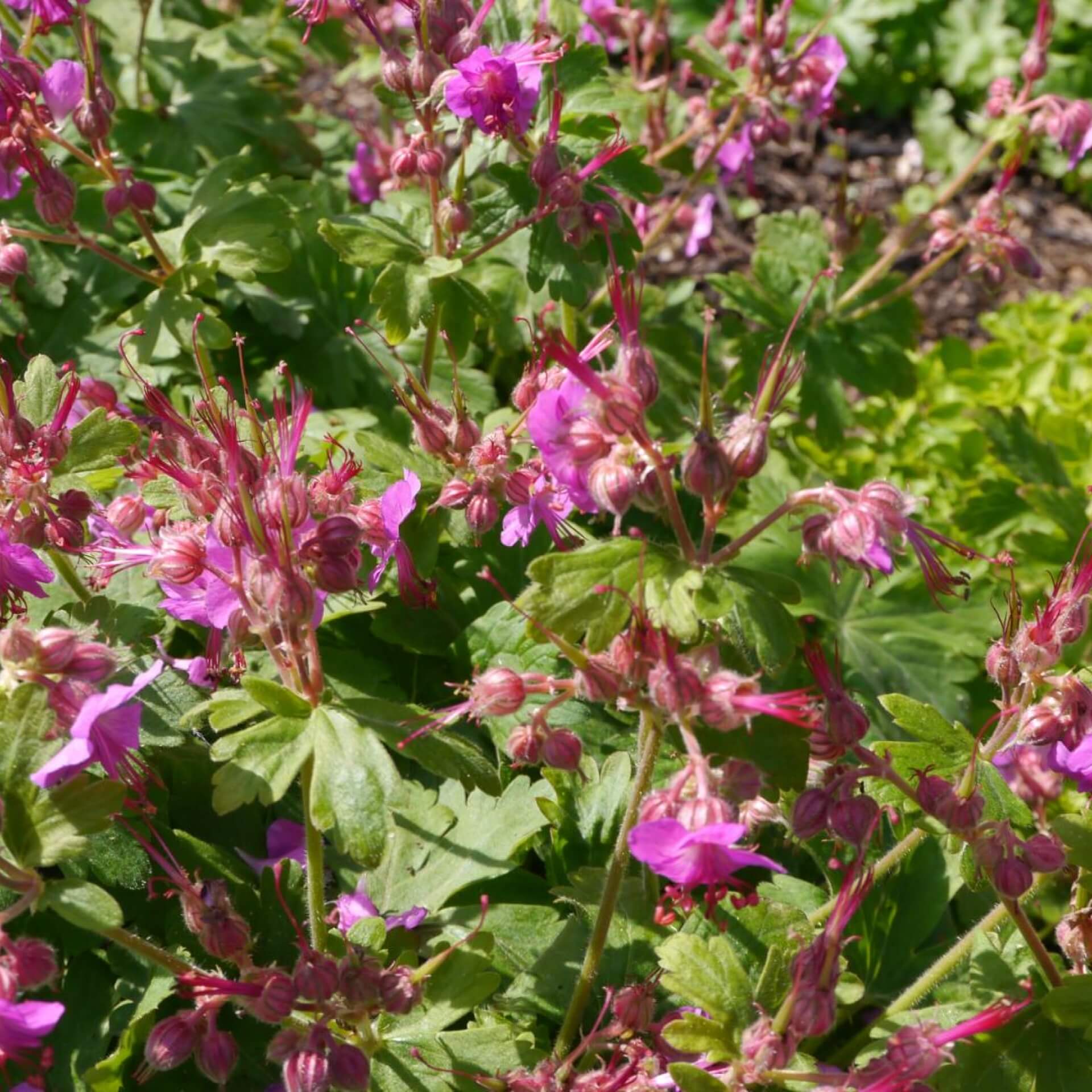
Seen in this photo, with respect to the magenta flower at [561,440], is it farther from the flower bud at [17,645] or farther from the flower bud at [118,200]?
the flower bud at [118,200]

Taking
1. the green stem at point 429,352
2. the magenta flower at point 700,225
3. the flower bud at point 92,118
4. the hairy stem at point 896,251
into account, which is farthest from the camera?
the magenta flower at point 700,225

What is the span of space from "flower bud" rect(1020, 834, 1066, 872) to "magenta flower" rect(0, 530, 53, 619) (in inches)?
62.0

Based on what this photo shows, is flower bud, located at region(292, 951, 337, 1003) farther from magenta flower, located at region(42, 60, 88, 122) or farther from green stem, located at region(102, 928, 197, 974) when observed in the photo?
magenta flower, located at region(42, 60, 88, 122)

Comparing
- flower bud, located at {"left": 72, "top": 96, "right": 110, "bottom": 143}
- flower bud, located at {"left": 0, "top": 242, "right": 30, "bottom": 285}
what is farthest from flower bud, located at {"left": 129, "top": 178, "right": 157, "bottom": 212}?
flower bud, located at {"left": 0, "top": 242, "right": 30, "bottom": 285}

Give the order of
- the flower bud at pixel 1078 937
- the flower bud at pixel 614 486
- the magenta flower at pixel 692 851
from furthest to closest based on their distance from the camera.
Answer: the flower bud at pixel 1078 937, the flower bud at pixel 614 486, the magenta flower at pixel 692 851

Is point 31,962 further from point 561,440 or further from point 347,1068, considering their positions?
point 561,440

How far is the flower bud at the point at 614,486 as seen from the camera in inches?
64.4

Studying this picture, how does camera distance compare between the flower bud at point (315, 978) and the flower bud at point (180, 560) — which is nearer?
the flower bud at point (315, 978)

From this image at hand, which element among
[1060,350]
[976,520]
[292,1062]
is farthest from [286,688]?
[1060,350]

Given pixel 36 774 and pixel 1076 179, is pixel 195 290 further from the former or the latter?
pixel 1076 179

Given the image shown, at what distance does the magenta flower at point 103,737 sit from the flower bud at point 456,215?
1264 millimetres

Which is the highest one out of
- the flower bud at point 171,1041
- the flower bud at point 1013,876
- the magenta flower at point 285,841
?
the flower bud at point 1013,876

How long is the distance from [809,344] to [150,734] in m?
2.31

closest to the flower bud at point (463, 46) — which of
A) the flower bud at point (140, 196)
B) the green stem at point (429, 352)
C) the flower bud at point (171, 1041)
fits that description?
the green stem at point (429, 352)
